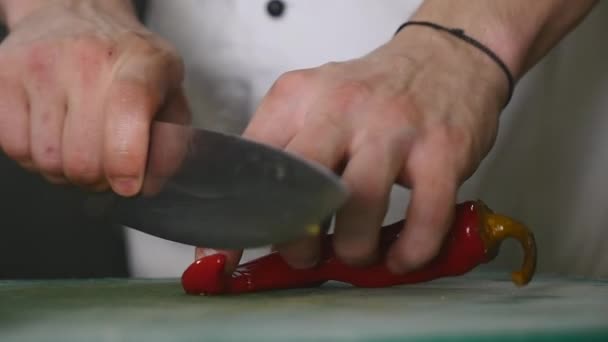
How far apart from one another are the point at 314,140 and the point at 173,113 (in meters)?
0.19

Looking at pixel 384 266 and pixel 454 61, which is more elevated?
pixel 454 61

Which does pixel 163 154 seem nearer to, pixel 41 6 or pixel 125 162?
pixel 125 162

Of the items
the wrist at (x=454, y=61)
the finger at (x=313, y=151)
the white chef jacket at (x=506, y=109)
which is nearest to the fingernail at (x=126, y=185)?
the finger at (x=313, y=151)

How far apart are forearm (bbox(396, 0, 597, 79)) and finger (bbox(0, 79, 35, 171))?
315 millimetres

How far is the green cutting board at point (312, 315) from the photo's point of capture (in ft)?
1.16

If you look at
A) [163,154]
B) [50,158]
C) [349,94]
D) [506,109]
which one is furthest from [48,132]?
[506,109]

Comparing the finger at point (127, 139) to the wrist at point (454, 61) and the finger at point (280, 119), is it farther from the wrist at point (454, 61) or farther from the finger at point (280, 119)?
the wrist at point (454, 61)

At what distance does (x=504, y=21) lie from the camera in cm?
65

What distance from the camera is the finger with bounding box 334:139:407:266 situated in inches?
20.1

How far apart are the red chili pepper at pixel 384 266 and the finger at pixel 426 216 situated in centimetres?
2

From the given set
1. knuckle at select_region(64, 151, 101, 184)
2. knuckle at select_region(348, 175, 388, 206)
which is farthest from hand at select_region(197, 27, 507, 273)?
knuckle at select_region(64, 151, 101, 184)

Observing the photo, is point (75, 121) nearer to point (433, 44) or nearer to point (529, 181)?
point (433, 44)

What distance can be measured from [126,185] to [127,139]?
3 cm

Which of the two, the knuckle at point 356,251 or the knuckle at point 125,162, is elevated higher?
the knuckle at point 125,162
